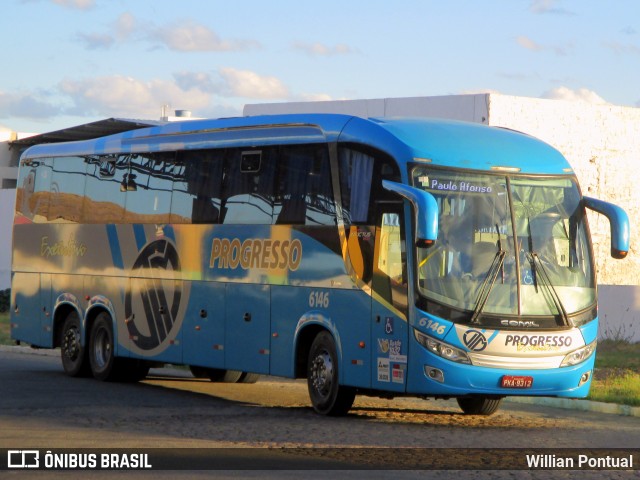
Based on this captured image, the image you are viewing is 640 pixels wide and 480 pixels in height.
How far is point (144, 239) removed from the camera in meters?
20.8

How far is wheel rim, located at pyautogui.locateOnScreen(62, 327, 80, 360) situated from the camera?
22.6m

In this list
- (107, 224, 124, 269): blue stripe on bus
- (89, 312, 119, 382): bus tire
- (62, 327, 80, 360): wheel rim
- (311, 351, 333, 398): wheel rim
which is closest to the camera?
(311, 351, 333, 398): wheel rim

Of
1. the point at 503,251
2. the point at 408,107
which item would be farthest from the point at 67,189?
the point at 408,107

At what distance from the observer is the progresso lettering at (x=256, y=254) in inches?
689

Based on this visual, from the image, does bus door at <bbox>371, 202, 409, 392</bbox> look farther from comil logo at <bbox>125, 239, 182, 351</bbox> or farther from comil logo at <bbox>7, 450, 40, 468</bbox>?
comil logo at <bbox>125, 239, 182, 351</bbox>

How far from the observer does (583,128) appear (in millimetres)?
38281

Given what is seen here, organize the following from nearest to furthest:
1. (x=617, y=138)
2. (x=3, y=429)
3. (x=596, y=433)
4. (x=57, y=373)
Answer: (x=3, y=429)
(x=596, y=433)
(x=57, y=373)
(x=617, y=138)

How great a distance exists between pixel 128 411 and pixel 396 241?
3956 mm

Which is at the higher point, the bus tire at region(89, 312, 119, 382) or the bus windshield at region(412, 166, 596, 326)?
the bus windshield at region(412, 166, 596, 326)

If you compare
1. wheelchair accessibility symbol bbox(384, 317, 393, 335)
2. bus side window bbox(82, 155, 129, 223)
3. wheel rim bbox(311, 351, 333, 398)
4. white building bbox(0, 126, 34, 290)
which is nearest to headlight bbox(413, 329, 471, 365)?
wheelchair accessibility symbol bbox(384, 317, 393, 335)

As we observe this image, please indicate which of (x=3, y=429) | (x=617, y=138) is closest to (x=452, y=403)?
(x=3, y=429)

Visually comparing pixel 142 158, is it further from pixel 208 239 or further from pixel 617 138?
pixel 617 138

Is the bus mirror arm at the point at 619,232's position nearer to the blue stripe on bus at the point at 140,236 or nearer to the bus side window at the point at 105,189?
the blue stripe on bus at the point at 140,236

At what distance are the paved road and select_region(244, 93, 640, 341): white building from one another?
53.0ft
